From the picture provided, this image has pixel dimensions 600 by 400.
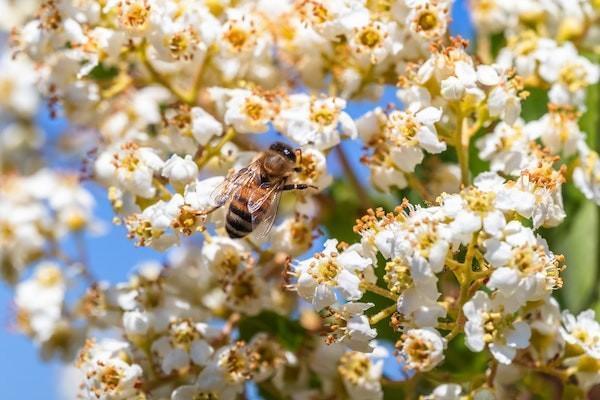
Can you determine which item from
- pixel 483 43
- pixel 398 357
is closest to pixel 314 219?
pixel 398 357

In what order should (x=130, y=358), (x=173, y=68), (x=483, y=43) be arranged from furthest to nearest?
1. (x=483, y=43)
2. (x=173, y=68)
3. (x=130, y=358)

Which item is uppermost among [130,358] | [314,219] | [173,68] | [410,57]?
[410,57]

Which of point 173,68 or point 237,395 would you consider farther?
point 173,68

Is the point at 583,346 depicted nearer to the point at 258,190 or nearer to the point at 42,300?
the point at 258,190

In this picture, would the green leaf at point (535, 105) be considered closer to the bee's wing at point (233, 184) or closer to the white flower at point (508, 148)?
the white flower at point (508, 148)

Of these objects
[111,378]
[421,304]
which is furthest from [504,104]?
[111,378]

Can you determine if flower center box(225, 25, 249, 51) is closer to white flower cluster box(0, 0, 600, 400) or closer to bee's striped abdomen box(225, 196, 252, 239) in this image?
white flower cluster box(0, 0, 600, 400)

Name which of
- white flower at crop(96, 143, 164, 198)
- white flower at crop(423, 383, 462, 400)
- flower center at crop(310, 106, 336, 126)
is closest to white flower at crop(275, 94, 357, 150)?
flower center at crop(310, 106, 336, 126)

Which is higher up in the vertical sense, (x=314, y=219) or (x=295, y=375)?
(x=314, y=219)

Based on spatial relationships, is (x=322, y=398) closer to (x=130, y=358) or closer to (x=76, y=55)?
(x=130, y=358)
